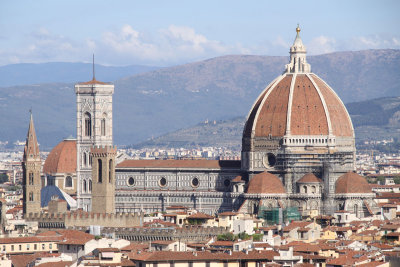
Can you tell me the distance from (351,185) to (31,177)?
27.3 metres

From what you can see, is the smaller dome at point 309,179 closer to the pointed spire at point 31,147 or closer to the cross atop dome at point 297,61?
the cross atop dome at point 297,61

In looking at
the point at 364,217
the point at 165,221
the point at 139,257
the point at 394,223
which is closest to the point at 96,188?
the point at 165,221

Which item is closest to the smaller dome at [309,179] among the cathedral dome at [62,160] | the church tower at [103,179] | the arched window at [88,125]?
the church tower at [103,179]

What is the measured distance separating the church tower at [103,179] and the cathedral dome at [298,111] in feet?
56.1

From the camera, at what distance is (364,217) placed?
130625 mm

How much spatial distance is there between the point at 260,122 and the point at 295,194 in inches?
357

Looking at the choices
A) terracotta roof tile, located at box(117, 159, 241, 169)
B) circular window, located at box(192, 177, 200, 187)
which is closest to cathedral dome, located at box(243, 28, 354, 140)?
terracotta roof tile, located at box(117, 159, 241, 169)

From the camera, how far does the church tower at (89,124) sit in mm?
151625

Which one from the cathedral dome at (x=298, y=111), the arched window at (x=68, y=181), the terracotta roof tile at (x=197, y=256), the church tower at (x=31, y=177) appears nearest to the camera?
the terracotta roof tile at (x=197, y=256)

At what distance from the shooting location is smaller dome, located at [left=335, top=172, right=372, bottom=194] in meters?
135

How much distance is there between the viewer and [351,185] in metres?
135

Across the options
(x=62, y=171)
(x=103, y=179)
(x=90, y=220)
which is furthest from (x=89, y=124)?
(x=90, y=220)

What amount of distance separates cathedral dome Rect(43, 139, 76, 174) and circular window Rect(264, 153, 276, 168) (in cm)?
3400

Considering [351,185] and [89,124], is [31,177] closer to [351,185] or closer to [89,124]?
[89,124]
